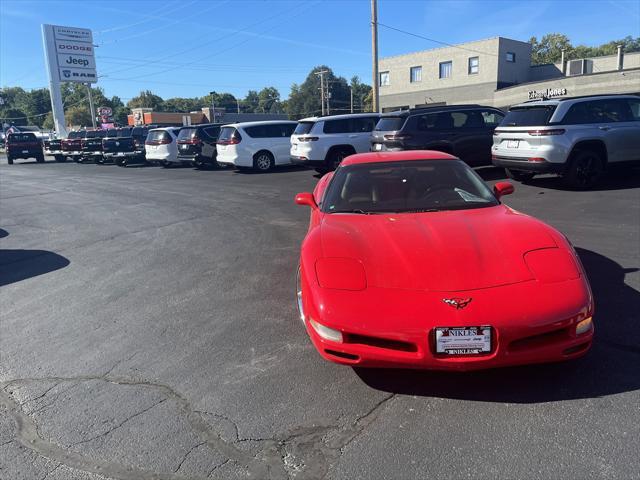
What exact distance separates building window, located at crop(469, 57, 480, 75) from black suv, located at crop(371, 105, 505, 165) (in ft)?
104

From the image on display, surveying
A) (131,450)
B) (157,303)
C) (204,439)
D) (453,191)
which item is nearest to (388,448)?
(204,439)

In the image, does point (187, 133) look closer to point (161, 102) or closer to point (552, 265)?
point (552, 265)

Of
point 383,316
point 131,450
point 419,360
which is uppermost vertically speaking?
point 383,316

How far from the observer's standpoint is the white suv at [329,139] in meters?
14.1

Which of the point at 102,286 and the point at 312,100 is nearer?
the point at 102,286

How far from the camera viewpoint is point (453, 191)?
429 cm

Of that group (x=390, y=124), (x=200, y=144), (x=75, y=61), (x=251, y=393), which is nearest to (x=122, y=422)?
(x=251, y=393)

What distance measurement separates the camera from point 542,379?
9.95 feet

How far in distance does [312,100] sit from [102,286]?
381 ft

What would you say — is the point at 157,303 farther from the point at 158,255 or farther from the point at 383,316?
the point at 383,316

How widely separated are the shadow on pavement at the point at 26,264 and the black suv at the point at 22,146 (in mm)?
27734

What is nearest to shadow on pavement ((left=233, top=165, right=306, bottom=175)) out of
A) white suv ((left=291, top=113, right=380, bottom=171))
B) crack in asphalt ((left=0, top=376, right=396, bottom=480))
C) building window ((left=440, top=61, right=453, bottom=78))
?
white suv ((left=291, top=113, right=380, bottom=171))

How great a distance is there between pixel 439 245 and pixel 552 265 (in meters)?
0.73

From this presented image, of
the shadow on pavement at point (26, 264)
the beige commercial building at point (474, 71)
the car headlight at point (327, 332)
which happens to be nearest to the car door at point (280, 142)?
the shadow on pavement at point (26, 264)
